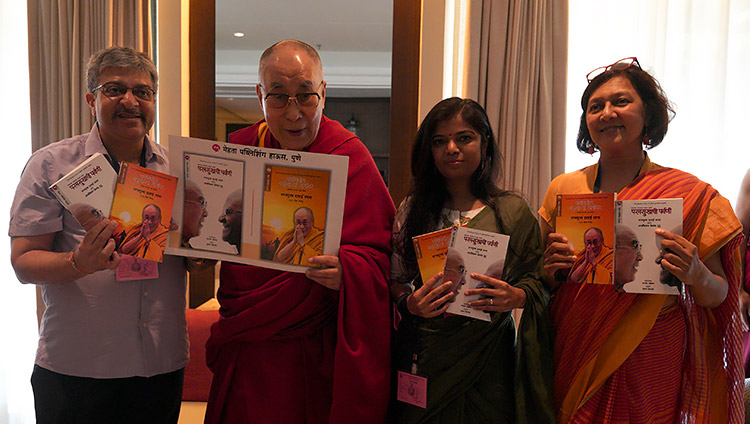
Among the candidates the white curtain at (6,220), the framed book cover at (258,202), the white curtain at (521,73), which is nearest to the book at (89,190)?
the framed book cover at (258,202)

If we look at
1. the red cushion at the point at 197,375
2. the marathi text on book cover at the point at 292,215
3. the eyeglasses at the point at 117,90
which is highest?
the eyeglasses at the point at 117,90

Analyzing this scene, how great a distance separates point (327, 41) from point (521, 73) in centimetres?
112

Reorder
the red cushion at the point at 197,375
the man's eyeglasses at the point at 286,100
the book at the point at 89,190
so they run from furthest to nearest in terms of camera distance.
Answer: the red cushion at the point at 197,375, the man's eyeglasses at the point at 286,100, the book at the point at 89,190

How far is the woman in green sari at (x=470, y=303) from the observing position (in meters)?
1.34

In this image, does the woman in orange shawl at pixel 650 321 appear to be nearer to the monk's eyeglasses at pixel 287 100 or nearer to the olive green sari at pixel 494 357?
the olive green sari at pixel 494 357

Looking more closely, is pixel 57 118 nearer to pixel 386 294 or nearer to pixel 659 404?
pixel 386 294

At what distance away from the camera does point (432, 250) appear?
131 centimetres

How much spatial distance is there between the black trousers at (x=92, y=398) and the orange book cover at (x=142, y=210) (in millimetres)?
471

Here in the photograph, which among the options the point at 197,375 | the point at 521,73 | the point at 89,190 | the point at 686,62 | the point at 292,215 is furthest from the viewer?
the point at 686,62

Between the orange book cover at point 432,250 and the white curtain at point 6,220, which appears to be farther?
the white curtain at point 6,220

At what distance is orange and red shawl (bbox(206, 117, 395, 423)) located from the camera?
1354 mm

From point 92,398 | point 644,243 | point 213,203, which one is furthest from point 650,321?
point 92,398

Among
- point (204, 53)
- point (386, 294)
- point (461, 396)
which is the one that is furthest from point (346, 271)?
point (204, 53)

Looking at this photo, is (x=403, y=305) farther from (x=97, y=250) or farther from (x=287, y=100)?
(x=97, y=250)
